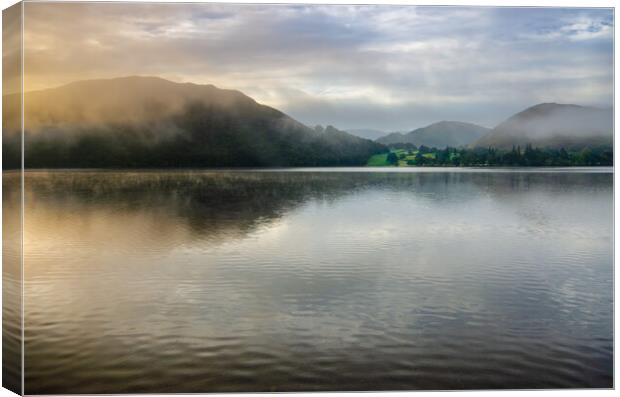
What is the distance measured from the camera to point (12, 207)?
6.69m

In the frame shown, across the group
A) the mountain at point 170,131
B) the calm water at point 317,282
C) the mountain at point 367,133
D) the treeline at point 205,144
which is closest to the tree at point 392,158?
the treeline at point 205,144

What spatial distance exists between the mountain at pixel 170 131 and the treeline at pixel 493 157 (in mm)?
958

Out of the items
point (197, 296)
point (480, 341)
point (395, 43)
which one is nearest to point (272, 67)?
point (395, 43)

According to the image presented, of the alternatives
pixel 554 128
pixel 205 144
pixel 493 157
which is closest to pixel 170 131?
pixel 205 144

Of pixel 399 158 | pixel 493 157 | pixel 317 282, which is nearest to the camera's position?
pixel 317 282

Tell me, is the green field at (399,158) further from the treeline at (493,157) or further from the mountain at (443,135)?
the mountain at (443,135)

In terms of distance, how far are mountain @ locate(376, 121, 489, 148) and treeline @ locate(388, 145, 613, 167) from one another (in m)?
0.15

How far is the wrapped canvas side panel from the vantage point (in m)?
6.57

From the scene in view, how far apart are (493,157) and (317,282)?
4.86m

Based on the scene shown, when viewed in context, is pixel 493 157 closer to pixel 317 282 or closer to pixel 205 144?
pixel 317 282

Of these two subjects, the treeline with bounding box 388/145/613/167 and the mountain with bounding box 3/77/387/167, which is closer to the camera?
the treeline with bounding box 388/145/613/167

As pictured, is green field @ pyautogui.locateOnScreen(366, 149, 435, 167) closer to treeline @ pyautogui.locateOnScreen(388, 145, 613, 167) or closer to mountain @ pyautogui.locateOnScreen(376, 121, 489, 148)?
treeline @ pyautogui.locateOnScreen(388, 145, 613, 167)

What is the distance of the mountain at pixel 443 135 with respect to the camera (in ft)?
41.9

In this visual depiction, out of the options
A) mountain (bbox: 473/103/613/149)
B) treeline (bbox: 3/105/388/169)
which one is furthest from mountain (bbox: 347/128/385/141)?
mountain (bbox: 473/103/613/149)
